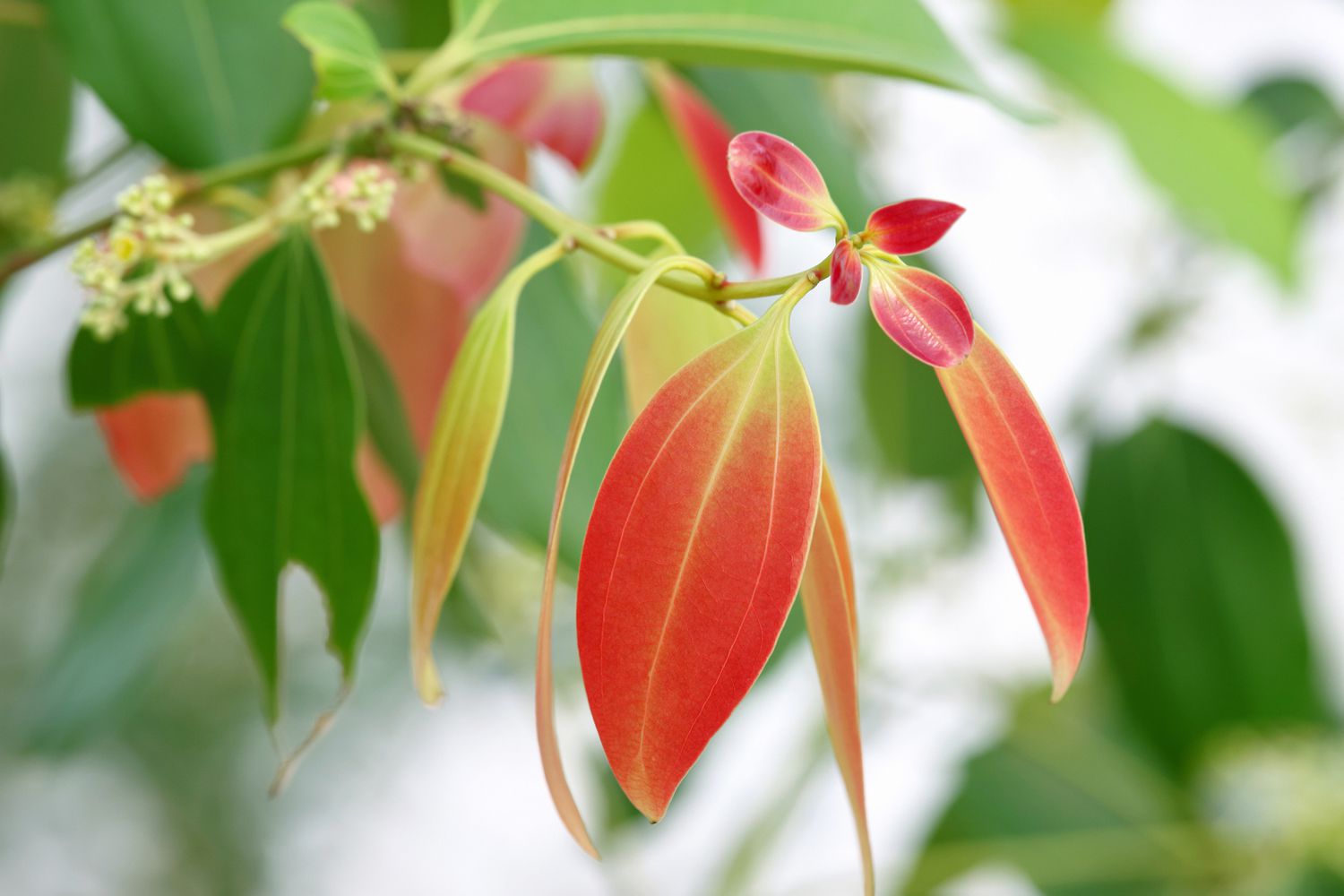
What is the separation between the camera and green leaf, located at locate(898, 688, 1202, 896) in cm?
65

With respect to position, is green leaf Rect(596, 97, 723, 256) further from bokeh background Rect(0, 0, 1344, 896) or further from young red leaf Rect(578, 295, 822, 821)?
young red leaf Rect(578, 295, 822, 821)

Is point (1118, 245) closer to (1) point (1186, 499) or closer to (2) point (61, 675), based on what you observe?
(1) point (1186, 499)

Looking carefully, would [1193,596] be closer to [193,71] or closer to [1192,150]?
[1192,150]

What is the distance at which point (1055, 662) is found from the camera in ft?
0.45

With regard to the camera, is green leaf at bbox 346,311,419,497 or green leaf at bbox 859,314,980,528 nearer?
green leaf at bbox 346,311,419,497

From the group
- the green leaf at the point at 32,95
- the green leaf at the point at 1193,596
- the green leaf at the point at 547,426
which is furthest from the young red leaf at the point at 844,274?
the green leaf at the point at 1193,596

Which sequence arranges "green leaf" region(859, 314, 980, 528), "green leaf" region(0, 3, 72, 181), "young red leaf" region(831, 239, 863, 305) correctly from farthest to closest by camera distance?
"green leaf" region(859, 314, 980, 528), "green leaf" region(0, 3, 72, 181), "young red leaf" region(831, 239, 863, 305)

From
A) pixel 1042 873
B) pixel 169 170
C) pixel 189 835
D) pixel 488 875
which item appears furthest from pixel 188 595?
pixel 189 835

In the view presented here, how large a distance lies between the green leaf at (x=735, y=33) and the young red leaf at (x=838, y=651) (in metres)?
0.08

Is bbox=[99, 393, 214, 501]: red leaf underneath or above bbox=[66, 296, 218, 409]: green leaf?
underneath

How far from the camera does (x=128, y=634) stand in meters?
0.42

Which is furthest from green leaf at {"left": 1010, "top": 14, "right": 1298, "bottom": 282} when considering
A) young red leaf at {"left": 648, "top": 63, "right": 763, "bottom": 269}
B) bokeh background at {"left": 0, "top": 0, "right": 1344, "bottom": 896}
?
young red leaf at {"left": 648, "top": 63, "right": 763, "bottom": 269}

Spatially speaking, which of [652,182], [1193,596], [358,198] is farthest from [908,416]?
[358,198]

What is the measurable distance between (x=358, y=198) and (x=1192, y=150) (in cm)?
40
